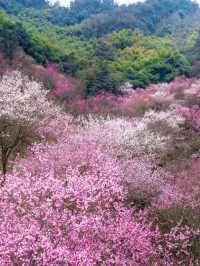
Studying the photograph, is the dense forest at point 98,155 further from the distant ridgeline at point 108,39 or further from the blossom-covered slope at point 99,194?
the distant ridgeline at point 108,39

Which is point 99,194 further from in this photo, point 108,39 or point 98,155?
point 108,39

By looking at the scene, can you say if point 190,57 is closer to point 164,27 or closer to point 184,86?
point 184,86

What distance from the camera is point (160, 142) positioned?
23.1m

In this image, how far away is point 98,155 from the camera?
15664mm

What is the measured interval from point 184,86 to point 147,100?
6.02 m

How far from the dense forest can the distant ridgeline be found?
0.63 ft

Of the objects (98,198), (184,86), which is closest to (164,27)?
(184,86)

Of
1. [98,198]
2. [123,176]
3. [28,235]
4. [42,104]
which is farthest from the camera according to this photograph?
[42,104]

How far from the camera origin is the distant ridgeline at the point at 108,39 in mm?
43125

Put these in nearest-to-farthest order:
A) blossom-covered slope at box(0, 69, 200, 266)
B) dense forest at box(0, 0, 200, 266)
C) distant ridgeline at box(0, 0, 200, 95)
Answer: blossom-covered slope at box(0, 69, 200, 266) < dense forest at box(0, 0, 200, 266) < distant ridgeline at box(0, 0, 200, 95)

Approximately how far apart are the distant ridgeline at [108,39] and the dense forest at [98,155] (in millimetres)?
193

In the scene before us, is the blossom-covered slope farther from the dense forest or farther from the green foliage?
the green foliage

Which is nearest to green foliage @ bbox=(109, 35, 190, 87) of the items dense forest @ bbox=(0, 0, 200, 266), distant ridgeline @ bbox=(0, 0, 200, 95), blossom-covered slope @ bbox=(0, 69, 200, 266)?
distant ridgeline @ bbox=(0, 0, 200, 95)

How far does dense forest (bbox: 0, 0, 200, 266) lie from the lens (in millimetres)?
8398
